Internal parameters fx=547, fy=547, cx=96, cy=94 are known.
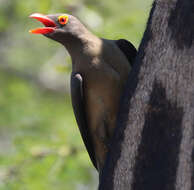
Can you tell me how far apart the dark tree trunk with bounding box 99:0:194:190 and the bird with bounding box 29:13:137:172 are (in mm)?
1190

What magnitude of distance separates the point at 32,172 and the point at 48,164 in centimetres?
23

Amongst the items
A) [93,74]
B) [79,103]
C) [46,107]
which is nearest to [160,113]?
[93,74]

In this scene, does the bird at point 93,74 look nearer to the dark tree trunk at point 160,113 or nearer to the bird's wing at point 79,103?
the bird's wing at point 79,103

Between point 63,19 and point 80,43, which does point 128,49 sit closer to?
point 80,43

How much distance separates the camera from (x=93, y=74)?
4434mm

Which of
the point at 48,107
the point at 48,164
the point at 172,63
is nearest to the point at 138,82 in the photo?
the point at 172,63

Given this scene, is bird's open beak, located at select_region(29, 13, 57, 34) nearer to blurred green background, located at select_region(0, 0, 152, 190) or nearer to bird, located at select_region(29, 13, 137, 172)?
bird, located at select_region(29, 13, 137, 172)

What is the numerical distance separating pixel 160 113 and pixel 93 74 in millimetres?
1426

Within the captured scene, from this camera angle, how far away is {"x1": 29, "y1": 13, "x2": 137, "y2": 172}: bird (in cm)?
442

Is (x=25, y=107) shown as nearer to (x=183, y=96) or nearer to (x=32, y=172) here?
(x=32, y=172)

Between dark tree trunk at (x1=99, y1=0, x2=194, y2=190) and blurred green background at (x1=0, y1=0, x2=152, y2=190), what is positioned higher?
dark tree trunk at (x1=99, y1=0, x2=194, y2=190)

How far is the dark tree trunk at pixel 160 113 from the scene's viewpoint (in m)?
3.03

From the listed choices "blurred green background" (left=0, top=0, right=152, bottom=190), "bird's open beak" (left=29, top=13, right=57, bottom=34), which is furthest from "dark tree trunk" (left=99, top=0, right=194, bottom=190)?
"blurred green background" (left=0, top=0, right=152, bottom=190)

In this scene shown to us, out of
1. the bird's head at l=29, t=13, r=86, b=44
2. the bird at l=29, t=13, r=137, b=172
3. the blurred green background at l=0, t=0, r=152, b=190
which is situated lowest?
the blurred green background at l=0, t=0, r=152, b=190
